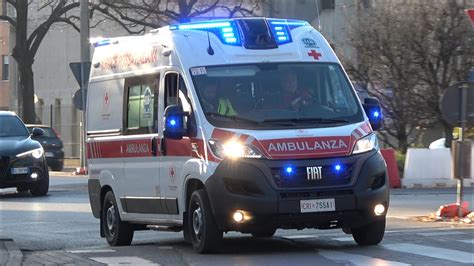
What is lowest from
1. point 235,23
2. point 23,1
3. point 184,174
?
point 184,174

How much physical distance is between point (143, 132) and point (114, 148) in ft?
2.74

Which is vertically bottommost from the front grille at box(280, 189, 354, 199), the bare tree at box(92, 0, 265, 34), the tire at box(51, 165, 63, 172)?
the tire at box(51, 165, 63, 172)

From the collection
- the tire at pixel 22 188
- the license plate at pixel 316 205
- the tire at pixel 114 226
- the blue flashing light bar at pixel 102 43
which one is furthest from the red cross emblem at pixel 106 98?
the tire at pixel 22 188

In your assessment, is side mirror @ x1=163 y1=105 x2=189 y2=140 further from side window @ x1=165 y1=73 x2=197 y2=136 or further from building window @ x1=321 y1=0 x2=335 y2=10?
building window @ x1=321 y1=0 x2=335 y2=10

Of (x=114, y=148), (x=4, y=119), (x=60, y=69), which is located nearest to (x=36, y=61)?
(x=60, y=69)

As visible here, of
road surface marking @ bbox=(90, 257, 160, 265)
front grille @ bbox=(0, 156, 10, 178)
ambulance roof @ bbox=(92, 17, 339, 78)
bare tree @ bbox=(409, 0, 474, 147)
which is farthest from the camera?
bare tree @ bbox=(409, 0, 474, 147)

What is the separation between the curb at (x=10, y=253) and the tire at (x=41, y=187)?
377 inches

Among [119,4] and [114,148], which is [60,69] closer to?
[119,4]

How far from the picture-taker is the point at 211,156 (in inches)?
452

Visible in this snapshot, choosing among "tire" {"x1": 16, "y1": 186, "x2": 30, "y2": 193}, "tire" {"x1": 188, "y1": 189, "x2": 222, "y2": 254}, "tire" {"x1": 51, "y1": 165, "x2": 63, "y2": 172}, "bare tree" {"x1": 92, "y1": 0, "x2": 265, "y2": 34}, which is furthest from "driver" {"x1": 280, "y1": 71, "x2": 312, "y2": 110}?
"tire" {"x1": 51, "y1": 165, "x2": 63, "y2": 172}

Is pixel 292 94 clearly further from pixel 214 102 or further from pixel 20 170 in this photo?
pixel 20 170

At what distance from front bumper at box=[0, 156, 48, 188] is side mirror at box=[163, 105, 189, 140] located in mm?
11611

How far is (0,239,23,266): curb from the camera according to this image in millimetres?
11827

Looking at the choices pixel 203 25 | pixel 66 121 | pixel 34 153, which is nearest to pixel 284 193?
pixel 203 25
